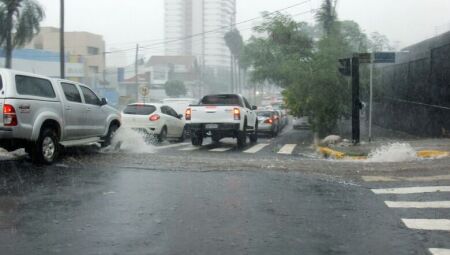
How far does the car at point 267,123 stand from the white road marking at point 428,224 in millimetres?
20444

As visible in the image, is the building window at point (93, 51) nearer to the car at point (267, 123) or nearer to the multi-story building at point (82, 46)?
the multi-story building at point (82, 46)

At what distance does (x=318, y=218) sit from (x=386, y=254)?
148 cm

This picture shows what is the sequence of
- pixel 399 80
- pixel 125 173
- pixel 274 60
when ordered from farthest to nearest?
pixel 274 60 < pixel 399 80 < pixel 125 173

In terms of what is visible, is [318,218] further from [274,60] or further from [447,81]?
[274,60]

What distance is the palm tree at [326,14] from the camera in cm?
3143

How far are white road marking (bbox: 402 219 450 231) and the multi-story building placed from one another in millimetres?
58281

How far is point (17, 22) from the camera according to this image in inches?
1049

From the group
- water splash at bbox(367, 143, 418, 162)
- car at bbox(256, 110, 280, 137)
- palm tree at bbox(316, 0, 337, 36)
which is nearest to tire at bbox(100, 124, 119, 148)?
water splash at bbox(367, 143, 418, 162)

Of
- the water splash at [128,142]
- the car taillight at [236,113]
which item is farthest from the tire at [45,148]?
the car taillight at [236,113]

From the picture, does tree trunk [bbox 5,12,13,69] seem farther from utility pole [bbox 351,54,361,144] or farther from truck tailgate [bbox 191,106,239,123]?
utility pole [bbox 351,54,361,144]

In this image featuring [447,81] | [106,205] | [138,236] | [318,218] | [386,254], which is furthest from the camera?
[447,81]

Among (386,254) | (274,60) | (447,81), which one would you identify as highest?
(274,60)

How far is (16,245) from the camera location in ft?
17.6

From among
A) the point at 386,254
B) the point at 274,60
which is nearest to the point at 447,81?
the point at 386,254
